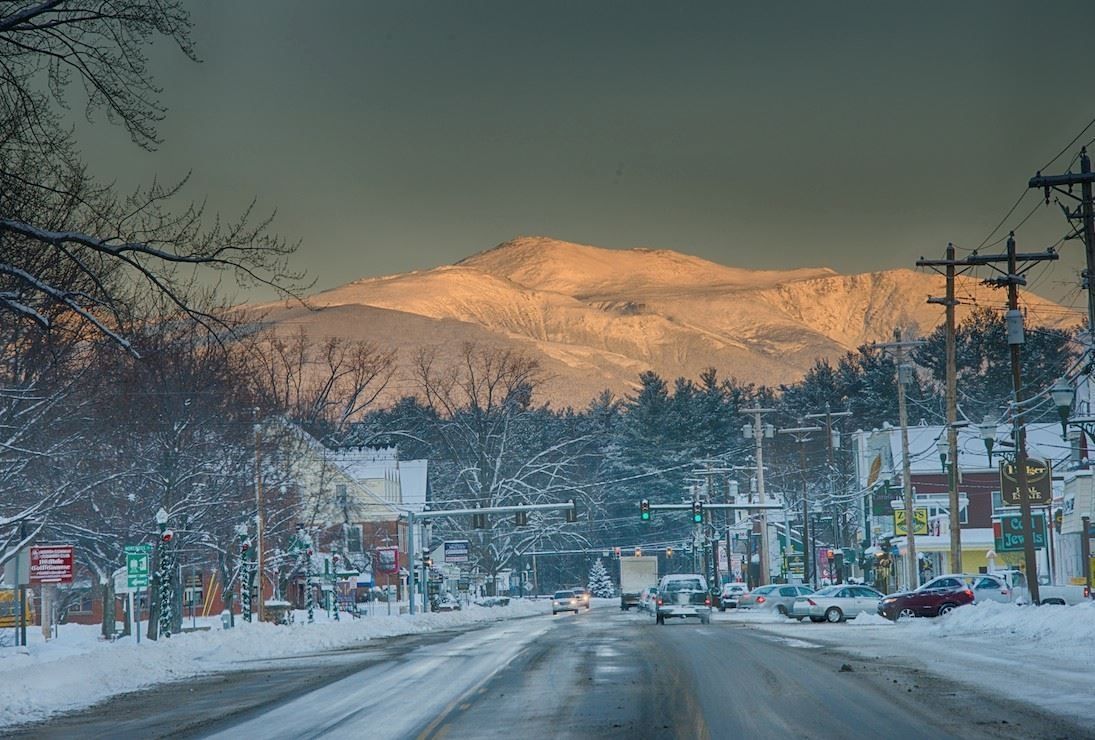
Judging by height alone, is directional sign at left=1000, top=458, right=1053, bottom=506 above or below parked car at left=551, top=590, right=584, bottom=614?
above

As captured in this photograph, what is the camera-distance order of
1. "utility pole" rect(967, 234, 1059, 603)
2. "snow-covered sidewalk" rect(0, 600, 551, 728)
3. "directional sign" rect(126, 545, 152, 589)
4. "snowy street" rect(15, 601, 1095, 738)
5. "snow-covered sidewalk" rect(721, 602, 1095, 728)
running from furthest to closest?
"utility pole" rect(967, 234, 1059, 603) < "directional sign" rect(126, 545, 152, 589) < "snow-covered sidewalk" rect(0, 600, 551, 728) < "snow-covered sidewalk" rect(721, 602, 1095, 728) < "snowy street" rect(15, 601, 1095, 738)

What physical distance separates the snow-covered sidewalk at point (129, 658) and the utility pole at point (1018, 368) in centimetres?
2186

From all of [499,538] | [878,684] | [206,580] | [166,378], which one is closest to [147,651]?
[878,684]

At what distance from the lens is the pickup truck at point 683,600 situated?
60938mm

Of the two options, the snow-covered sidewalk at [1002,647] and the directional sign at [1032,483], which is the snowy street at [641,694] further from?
the directional sign at [1032,483]

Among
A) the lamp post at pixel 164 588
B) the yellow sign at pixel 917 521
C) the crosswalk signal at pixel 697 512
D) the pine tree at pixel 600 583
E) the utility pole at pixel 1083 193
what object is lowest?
the pine tree at pixel 600 583

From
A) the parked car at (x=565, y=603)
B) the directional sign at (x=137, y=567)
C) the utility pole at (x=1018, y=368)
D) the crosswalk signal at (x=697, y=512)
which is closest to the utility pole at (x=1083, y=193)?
the utility pole at (x=1018, y=368)

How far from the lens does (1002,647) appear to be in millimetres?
35406

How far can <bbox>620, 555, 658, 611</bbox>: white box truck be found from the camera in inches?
4050

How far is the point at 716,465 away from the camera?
524 ft

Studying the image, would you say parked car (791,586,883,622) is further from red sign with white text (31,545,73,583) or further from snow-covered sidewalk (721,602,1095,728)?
red sign with white text (31,545,73,583)

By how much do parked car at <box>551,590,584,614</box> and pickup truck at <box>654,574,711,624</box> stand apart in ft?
114

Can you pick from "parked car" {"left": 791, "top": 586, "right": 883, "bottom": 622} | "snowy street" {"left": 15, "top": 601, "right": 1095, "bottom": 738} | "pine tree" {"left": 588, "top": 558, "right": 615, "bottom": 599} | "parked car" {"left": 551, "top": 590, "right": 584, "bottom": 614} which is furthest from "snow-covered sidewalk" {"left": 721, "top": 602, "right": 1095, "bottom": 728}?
"pine tree" {"left": 588, "top": 558, "right": 615, "bottom": 599}

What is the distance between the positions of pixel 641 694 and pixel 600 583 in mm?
145894
